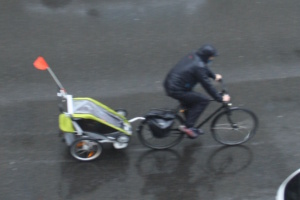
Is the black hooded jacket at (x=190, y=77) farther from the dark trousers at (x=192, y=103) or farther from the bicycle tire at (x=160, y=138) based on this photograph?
the bicycle tire at (x=160, y=138)

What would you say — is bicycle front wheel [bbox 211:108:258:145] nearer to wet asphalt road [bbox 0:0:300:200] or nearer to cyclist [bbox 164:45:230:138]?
Result: wet asphalt road [bbox 0:0:300:200]

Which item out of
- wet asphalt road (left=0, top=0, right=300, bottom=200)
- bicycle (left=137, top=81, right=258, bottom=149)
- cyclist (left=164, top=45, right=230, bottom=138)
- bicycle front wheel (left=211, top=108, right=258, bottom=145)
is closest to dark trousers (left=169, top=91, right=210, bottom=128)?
cyclist (left=164, top=45, right=230, bottom=138)

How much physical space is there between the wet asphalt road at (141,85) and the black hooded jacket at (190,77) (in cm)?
108

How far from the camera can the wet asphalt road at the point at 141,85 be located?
242 inches

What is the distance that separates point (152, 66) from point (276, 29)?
3.36 metres

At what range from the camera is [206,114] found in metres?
7.62

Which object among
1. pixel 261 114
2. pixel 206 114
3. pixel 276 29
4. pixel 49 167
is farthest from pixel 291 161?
pixel 276 29

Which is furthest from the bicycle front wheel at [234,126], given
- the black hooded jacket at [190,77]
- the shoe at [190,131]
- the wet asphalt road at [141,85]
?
the black hooded jacket at [190,77]

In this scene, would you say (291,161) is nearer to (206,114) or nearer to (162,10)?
(206,114)

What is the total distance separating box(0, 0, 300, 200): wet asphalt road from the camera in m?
6.16

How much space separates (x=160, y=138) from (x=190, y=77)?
3.76 ft

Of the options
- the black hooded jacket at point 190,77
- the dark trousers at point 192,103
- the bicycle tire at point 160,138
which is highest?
the black hooded jacket at point 190,77

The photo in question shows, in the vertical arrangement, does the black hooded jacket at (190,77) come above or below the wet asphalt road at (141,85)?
above

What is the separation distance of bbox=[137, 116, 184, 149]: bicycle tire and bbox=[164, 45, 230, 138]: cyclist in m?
0.23
